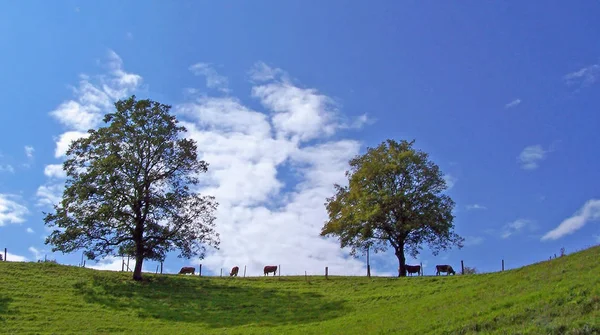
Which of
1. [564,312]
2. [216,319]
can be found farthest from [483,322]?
→ [216,319]

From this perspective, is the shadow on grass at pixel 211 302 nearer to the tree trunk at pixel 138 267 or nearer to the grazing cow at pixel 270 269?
the tree trunk at pixel 138 267

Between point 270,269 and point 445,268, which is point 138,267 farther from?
point 445,268

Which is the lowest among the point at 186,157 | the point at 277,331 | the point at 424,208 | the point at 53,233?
the point at 277,331

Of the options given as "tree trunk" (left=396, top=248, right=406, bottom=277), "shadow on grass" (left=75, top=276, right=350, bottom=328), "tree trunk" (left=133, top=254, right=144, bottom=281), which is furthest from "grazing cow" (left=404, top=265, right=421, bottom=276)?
"tree trunk" (left=133, top=254, right=144, bottom=281)

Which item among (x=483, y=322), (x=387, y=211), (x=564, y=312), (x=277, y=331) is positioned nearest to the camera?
(x=564, y=312)

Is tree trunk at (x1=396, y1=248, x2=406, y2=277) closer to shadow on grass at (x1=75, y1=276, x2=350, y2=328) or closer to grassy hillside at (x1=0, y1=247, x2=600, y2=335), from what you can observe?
grassy hillside at (x1=0, y1=247, x2=600, y2=335)

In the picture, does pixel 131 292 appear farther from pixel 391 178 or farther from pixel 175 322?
pixel 391 178

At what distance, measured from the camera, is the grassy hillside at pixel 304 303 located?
23.6 metres

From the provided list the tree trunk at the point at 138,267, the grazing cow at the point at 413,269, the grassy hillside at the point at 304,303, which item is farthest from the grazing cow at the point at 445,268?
the tree trunk at the point at 138,267

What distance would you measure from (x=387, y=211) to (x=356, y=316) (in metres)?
23.6

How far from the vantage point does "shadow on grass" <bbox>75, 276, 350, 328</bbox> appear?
35969mm

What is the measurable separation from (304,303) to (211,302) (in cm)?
671

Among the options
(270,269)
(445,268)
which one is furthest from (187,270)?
(445,268)

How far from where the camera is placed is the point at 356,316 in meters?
33.7
